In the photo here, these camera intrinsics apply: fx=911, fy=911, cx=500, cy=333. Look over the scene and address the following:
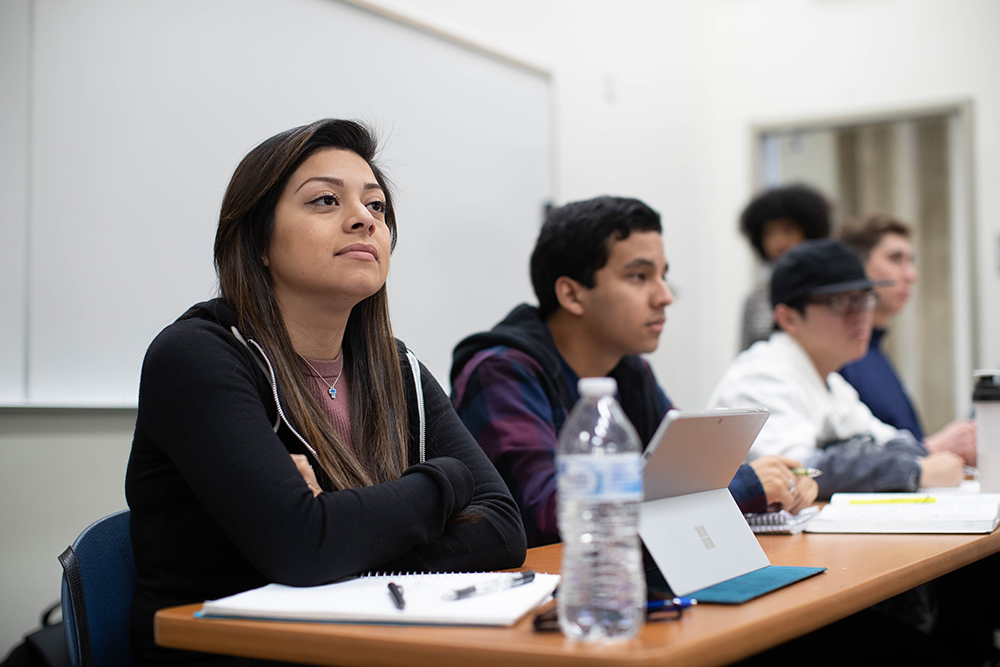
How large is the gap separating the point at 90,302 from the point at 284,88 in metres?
Result: 0.78

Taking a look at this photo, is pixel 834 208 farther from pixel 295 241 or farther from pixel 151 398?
pixel 151 398

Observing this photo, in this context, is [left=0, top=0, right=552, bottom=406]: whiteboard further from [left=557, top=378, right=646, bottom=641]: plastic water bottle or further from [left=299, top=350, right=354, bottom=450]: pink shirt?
[left=557, top=378, right=646, bottom=641]: plastic water bottle

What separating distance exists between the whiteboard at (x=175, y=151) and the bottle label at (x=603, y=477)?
147 centimetres

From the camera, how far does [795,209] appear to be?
12.5ft

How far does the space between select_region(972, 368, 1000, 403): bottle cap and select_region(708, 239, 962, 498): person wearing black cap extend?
8.1 inches

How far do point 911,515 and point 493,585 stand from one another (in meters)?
0.94

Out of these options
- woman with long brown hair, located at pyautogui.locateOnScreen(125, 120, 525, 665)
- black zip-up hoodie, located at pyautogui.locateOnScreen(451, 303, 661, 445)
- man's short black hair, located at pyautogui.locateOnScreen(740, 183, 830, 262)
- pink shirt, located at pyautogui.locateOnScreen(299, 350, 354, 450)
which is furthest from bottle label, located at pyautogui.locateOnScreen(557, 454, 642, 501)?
man's short black hair, located at pyautogui.locateOnScreen(740, 183, 830, 262)

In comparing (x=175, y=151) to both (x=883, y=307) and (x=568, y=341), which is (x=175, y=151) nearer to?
(x=568, y=341)

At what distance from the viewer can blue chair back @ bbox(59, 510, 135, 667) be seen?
1.17m

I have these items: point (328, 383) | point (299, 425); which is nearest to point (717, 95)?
point (328, 383)

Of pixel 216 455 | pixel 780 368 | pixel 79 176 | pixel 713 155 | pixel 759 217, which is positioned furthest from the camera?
pixel 713 155

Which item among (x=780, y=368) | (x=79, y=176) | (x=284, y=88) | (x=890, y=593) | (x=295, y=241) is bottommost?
(x=890, y=593)

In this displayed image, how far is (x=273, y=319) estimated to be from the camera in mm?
1376

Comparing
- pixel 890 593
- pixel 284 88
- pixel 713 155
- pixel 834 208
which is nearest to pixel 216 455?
pixel 890 593
